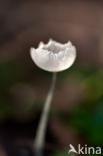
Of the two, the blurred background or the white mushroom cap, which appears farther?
the blurred background

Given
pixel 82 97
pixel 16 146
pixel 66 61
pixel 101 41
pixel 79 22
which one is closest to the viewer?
pixel 66 61

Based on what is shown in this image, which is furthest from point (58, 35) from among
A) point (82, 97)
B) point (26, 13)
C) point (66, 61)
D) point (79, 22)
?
point (66, 61)

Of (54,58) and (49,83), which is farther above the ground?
(49,83)

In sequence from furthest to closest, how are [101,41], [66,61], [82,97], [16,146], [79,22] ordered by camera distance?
[79,22]
[101,41]
[82,97]
[16,146]
[66,61]

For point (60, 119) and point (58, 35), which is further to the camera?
point (58, 35)

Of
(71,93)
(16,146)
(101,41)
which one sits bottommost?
(16,146)

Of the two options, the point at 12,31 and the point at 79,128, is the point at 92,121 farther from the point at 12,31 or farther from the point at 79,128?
the point at 12,31

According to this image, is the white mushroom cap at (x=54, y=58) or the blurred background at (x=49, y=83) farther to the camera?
the blurred background at (x=49, y=83)

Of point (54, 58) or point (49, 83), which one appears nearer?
point (54, 58)
